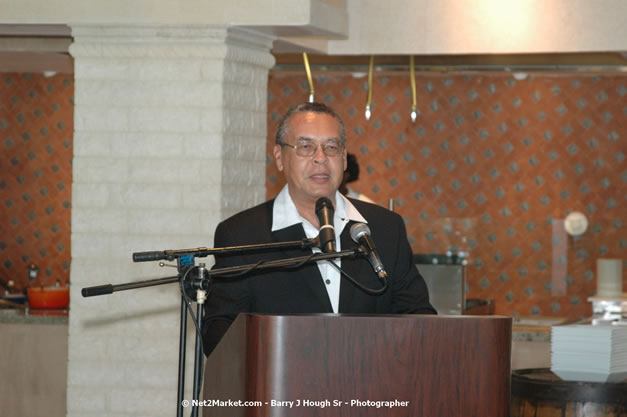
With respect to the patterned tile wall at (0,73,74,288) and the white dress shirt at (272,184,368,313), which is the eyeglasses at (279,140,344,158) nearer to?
the white dress shirt at (272,184,368,313)

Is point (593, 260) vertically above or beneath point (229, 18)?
beneath

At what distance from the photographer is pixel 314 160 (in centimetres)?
270

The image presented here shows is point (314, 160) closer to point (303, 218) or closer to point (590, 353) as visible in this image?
point (303, 218)

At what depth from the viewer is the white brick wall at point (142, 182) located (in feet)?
13.1

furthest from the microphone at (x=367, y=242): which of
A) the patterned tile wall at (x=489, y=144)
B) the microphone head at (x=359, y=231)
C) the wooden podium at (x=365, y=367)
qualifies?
the patterned tile wall at (x=489, y=144)

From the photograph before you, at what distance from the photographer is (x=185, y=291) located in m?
2.16

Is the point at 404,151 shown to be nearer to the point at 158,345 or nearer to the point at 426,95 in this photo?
the point at 426,95

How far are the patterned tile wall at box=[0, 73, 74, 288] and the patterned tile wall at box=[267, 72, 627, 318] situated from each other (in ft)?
5.52

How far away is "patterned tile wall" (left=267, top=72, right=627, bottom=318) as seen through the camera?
7402 millimetres

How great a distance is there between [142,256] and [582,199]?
573 cm

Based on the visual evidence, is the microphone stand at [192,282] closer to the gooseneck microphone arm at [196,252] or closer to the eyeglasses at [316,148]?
the gooseneck microphone arm at [196,252]

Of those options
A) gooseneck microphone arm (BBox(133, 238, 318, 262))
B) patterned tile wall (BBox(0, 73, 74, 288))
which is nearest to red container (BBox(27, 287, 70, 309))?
patterned tile wall (BBox(0, 73, 74, 288))

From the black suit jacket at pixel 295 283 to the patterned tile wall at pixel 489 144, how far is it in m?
4.36

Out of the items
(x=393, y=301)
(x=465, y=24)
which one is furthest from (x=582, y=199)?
(x=393, y=301)
